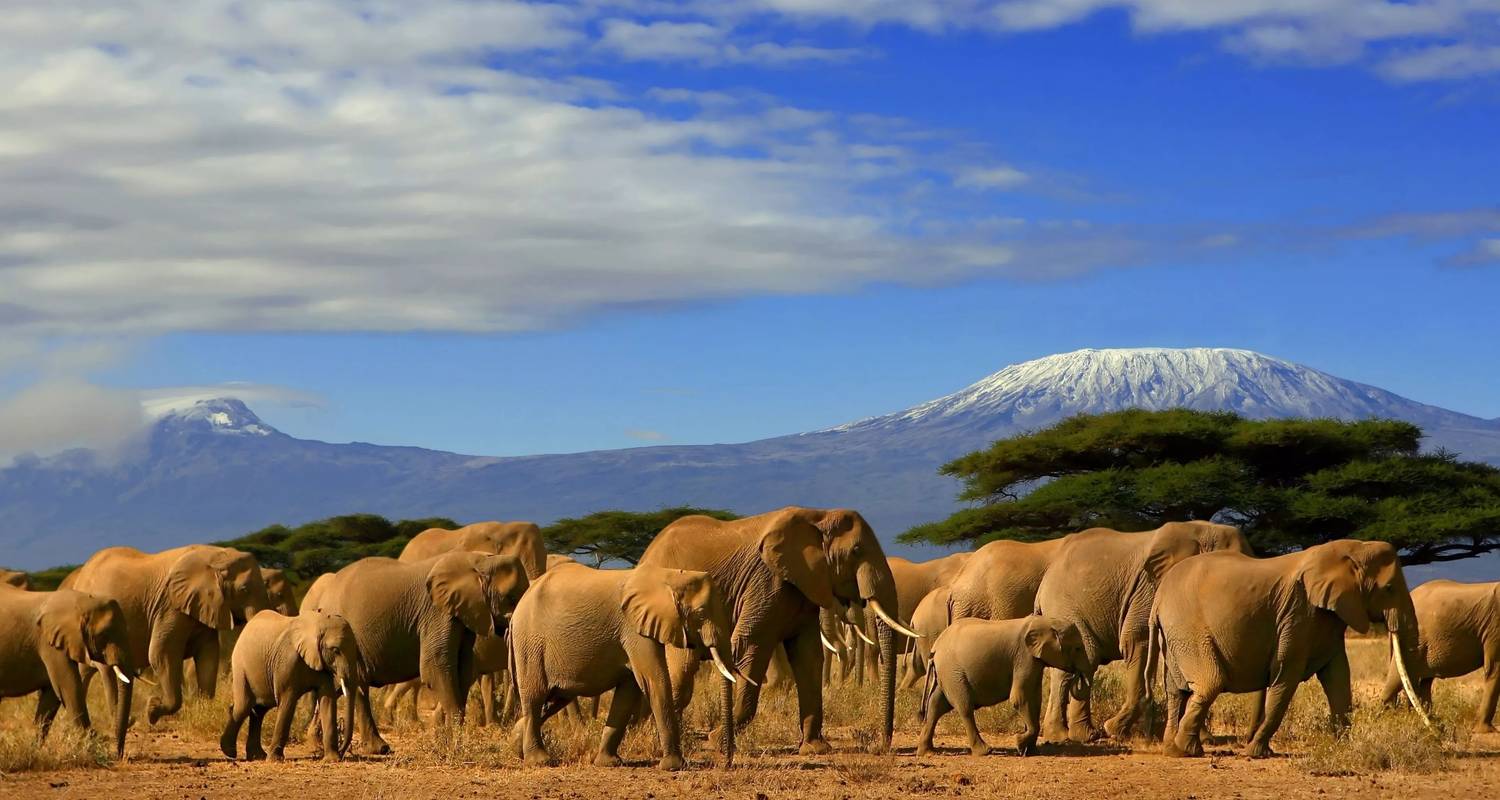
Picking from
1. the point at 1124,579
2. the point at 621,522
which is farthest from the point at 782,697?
the point at 621,522

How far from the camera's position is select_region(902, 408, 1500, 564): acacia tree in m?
46.5

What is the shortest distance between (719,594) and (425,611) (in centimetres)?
402

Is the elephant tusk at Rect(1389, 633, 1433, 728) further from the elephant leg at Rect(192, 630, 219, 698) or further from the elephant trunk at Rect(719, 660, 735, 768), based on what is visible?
the elephant leg at Rect(192, 630, 219, 698)

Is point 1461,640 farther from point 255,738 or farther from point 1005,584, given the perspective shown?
point 255,738

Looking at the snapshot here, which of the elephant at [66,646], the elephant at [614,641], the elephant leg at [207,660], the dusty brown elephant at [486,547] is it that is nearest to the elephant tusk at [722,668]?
the elephant at [614,641]

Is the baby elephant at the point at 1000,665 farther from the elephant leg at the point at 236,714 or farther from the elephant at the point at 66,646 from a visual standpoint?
the elephant at the point at 66,646

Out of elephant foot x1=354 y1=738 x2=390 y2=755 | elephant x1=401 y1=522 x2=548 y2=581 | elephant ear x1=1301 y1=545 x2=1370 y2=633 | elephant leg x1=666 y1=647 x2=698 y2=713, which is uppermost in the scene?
elephant x1=401 y1=522 x2=548 y2=581

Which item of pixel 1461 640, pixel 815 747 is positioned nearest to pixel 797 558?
pixel 815 747

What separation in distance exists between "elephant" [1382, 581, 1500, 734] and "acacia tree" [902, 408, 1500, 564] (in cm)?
2602

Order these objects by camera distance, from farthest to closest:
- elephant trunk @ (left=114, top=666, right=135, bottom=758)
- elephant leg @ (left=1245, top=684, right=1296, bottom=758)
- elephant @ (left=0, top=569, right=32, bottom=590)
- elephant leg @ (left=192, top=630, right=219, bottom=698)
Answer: elephant @ (left=0, top=569, right=32, bottom=590), elephant leg @ (left=192, top=630, right=219, bottom=698), elephant trunk @ (left=114, top=666, right=135, bottom=758), elephant leg @ (left=1245, top=684, right=1296, bottom=758)

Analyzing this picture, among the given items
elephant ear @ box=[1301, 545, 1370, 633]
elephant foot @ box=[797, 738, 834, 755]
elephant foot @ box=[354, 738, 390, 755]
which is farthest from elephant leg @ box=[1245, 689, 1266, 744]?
elephant foot @ box=[354, 738, 390, 755]

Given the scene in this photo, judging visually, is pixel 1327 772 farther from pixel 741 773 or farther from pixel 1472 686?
pixel 1472 686

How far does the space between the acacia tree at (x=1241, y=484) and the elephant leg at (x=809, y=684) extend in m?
29.7

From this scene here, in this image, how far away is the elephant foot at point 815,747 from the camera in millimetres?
17281
